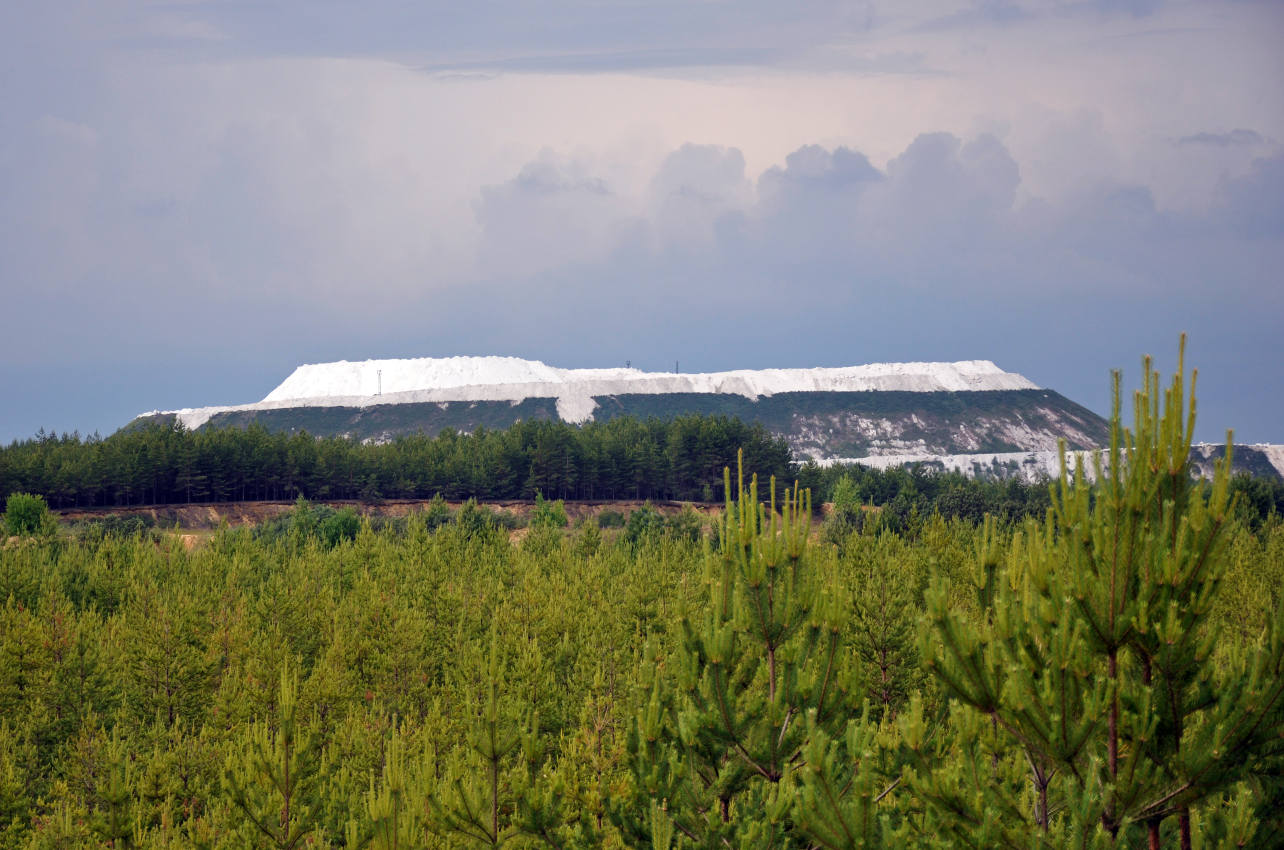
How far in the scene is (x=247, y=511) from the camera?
116812 millimetres

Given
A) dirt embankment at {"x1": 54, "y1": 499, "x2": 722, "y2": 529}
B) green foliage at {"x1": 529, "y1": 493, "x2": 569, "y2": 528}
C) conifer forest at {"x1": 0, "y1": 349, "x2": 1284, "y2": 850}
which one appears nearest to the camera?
conifer forest at {"x1": 0, "y1": 349, "x2": 1284, "y2": 850}

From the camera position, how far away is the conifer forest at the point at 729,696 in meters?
11.2

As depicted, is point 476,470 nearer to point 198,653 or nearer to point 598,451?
point 598,451

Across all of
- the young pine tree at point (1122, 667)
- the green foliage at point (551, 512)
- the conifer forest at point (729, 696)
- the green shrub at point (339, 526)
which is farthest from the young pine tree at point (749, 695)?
the green foliage at point (551, 512)

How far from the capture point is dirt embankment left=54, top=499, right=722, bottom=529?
109 meters

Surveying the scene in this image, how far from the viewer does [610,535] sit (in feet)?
363

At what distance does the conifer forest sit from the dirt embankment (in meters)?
51.8

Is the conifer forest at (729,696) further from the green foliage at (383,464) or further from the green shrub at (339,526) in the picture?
the green foliage at (383,464)

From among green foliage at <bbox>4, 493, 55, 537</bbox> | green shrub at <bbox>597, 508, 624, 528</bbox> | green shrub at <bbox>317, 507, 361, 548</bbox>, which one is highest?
green foliage at <bbox>4, 493, 55, 537</bbox>

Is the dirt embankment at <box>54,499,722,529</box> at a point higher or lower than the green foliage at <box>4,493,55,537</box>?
lower

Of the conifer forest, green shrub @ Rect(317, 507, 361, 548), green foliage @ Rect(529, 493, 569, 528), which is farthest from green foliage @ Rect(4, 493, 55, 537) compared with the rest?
green foliage @ Rect(529, 493, 569, 528)

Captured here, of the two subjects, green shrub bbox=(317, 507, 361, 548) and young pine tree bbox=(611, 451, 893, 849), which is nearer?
young pine tree bbox=(611, 451, 893, 849)

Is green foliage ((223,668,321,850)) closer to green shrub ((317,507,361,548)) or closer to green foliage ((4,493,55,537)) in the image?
green shrub ((317,507,361,548))

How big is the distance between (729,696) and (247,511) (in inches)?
4346
